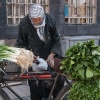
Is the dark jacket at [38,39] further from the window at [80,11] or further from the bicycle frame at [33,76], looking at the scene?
the window at [80,11]

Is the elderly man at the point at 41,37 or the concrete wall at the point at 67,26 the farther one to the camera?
the concrete wall at the point at 67,26

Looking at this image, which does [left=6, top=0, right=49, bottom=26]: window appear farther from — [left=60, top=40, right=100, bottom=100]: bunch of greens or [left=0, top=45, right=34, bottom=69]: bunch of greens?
[left=60, top=40, right=100, bottom=100]: bunch of greens

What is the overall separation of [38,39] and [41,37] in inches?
2.0

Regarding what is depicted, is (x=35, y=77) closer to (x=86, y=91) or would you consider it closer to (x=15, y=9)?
(x=86, y=91)

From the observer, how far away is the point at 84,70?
11.9ft

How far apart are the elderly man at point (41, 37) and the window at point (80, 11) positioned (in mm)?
6431

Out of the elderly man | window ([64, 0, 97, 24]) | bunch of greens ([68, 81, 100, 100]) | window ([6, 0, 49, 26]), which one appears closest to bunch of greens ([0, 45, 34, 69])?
the elderly man

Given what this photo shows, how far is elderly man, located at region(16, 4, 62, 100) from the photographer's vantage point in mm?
4848

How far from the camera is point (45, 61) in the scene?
4.77 m

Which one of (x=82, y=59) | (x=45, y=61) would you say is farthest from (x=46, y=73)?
(x=82, y=59)

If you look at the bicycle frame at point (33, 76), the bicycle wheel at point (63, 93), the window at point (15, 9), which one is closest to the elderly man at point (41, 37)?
the bicycle frame at point (33, 76)

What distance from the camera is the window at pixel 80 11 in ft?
37.9

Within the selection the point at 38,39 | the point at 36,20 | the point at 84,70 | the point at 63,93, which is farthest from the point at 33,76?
the point at 84,70

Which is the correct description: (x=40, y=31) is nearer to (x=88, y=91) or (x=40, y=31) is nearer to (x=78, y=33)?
(x=88, y=91)
